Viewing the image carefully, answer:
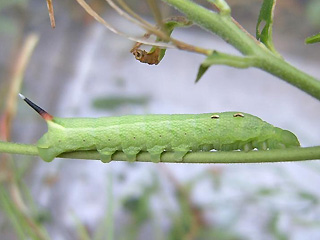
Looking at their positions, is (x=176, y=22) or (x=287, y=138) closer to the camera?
(x=176, y=22)

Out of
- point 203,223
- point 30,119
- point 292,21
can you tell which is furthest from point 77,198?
point 292,21

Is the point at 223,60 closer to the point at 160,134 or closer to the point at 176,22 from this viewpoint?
the point at 176,22

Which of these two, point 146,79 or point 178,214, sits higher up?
point 146,79

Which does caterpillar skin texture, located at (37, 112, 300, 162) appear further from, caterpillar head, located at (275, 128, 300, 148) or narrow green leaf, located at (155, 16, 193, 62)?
narrow green leaf, located at (155, 16, 193, 62)

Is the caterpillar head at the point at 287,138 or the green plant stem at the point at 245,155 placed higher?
the caterpillar head at the point at 287,138

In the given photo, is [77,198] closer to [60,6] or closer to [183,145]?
[60,6]

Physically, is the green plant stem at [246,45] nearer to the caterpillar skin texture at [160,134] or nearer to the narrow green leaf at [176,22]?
the narrow green leaf at [176,22]

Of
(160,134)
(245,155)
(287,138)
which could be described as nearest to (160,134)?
(160,134)

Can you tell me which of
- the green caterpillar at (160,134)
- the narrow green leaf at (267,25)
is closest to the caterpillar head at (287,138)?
the green caterpillar at (160,134)
